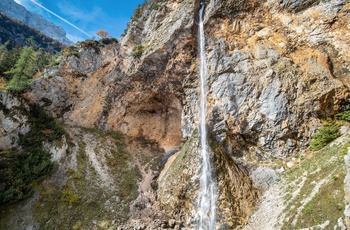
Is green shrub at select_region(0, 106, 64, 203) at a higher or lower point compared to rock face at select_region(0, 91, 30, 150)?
lower

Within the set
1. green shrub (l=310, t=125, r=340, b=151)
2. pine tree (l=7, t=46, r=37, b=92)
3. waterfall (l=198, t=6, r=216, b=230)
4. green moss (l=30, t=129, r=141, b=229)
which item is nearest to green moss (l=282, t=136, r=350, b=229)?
green shrub (l=310, t=125, r=340, b=151)

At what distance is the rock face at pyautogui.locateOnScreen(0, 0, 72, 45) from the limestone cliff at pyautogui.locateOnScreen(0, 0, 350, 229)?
15740 centimetres

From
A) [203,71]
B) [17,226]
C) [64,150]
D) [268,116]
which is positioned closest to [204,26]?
[203,71]

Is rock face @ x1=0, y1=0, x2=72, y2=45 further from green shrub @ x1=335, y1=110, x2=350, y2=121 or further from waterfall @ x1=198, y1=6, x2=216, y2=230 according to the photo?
green shrub @ x1=335, y1=110, x2=350, y2=121

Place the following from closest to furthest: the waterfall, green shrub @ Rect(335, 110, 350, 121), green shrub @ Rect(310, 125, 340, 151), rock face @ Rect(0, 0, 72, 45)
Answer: the waterfall
green shrub @ Rect(310, 125, 340, 151)
green shrub @ Rect(335, 110, 350, 121)
rock face @ Rect(0, 0, 72, 45)

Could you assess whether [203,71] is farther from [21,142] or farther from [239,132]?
[21,142]

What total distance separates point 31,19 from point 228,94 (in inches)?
7576

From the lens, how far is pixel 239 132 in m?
20.6

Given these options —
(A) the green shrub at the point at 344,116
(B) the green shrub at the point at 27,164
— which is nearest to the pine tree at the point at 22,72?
(B) the green shrub at the point at 27,164

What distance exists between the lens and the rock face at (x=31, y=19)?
145 m

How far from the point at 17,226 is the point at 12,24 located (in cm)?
10834

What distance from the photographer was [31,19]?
16238 cm

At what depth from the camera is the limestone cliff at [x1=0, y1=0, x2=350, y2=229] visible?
18.5 metres

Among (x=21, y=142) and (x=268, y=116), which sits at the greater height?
(x=268, y=116)
